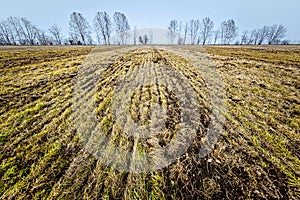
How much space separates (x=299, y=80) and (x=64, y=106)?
989 centimetres

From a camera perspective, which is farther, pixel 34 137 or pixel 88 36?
pixel 88 36

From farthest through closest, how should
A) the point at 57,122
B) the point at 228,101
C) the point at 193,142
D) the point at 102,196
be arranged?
the point at 228,101 < the point at 57,122 < the point at 193,142 < the point at 102,196

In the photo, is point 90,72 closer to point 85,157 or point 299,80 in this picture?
point 85,157

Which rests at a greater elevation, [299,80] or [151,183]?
[299,80]

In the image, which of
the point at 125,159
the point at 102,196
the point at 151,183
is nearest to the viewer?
the point at 102,196

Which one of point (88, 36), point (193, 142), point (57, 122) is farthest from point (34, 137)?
point (88, 36)

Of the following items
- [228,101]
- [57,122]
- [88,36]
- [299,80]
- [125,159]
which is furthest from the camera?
[88,36]

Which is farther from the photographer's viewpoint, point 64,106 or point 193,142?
point 64,106

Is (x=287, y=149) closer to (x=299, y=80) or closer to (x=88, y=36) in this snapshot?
(x=299, y=80)

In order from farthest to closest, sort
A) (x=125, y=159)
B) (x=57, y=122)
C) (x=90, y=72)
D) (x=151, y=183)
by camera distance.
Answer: (x=90, y=72) < (x=57, y=122) < (x=125, y=159) < (x=151, y=183)

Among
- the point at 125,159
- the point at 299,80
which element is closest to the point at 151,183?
the point at 125,159

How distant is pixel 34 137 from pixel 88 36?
228 feet

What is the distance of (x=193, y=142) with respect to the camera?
328 cm

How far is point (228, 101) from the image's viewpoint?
5.21m
